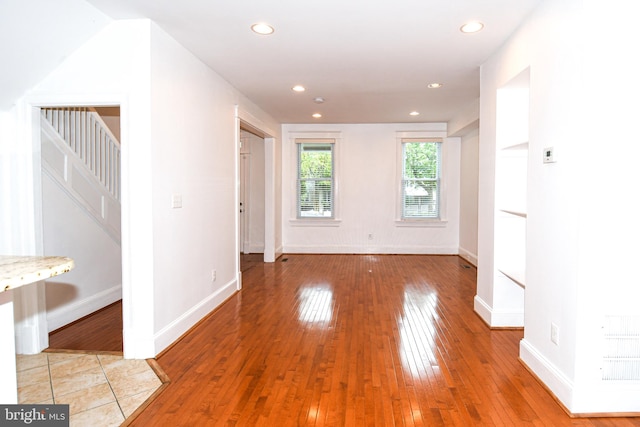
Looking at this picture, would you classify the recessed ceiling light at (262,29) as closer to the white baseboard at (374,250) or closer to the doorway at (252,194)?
the doorway at (252,194)

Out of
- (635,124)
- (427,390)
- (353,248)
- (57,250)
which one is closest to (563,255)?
(635,124)

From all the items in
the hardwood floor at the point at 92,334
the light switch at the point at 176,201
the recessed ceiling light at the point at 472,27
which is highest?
the recessed ceiling light at the point at 472,27

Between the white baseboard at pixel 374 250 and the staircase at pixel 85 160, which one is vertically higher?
the staircase at pixel 85 160

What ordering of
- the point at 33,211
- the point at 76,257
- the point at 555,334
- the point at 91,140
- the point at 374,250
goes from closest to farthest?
the point at 555,334
the point at 33,211
the point at 76,257
the point at 91,140
the point at 374,250

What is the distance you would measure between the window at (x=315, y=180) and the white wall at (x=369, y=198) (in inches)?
6.0

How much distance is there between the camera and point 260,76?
175 inches

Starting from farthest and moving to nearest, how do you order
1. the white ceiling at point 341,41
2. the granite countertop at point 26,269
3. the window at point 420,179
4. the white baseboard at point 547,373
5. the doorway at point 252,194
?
1. the doorway at point 252,194
2. the window at point 420,179
3. the white ceiling at point 341,41
4. the white baseboard at point 547,373
5. the granite countertop at point 26,269

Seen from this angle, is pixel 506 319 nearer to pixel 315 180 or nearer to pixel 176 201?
pixel 176 201

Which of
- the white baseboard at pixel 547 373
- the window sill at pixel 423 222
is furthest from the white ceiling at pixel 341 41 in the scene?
the window sill at pixel 423 222

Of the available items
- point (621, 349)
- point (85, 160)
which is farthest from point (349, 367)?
point (85, 160)

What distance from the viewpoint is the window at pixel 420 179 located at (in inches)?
307

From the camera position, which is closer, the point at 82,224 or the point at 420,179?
the point at 82,224

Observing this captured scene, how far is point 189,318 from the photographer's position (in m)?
3.61

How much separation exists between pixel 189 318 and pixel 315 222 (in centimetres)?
454
